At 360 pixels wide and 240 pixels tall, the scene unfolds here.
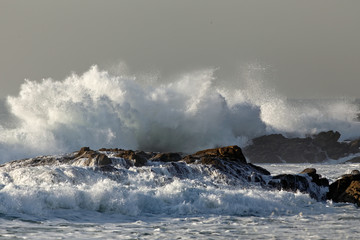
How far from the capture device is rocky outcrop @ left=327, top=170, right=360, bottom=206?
15.7 meters

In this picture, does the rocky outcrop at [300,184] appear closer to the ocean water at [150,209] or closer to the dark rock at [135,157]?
the ocean water at [150,209]

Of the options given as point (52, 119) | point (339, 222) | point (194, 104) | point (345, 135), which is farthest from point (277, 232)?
point (345, 135)

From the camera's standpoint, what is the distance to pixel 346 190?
53.3 ft

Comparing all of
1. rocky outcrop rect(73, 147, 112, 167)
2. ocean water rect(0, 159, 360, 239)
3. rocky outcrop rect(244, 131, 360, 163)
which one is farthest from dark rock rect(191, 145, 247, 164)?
rocky outcrop rect(244, 131, 360, 163)

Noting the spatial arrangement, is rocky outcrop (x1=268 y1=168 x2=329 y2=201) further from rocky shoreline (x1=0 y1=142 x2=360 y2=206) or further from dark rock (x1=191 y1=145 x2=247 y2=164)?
dark rock (x1=191 y1=145 x2=247 y2=164)

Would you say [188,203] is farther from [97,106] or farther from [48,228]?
[97,106]

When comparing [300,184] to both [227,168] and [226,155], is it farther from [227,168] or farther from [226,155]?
[226,155]

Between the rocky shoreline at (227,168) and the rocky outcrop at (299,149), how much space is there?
14.6m

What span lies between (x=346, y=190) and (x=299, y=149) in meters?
18.9

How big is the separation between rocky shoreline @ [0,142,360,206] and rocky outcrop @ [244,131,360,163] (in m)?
14.6

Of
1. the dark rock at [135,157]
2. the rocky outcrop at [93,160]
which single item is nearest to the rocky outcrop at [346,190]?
the dark rock at [135,157]

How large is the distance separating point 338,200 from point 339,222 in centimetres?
379

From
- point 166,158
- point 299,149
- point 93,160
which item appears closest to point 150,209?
point 93,160

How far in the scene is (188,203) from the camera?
13.4 metres
